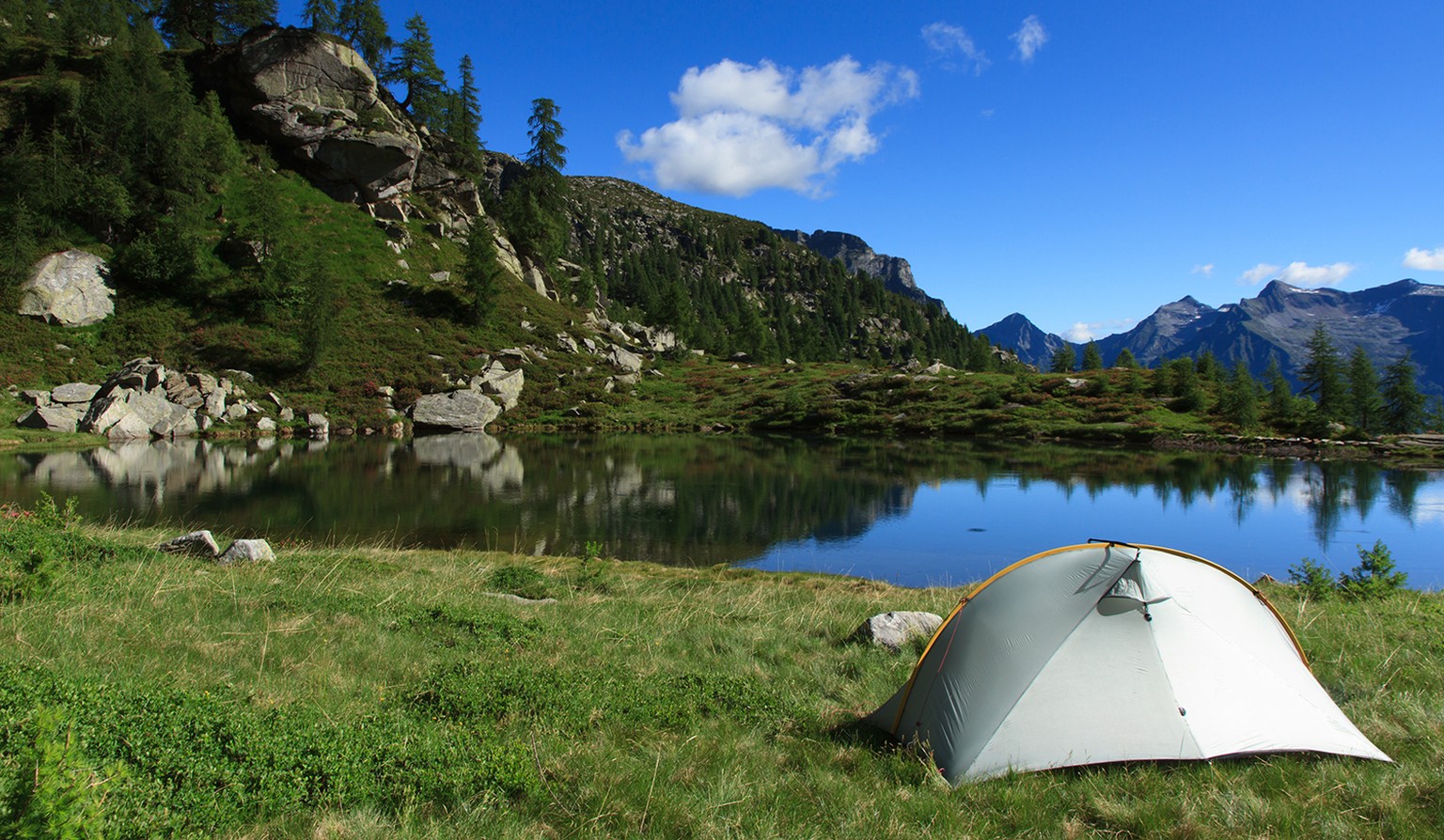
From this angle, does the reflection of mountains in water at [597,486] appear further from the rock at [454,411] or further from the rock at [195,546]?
the rock at [195,546]

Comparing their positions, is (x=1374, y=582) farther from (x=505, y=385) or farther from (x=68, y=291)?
(x=68, y=291)

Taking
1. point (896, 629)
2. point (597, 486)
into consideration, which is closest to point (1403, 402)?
point (597, 486)

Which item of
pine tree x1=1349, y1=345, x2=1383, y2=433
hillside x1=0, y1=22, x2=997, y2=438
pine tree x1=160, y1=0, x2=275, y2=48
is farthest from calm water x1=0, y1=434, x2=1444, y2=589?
pine tree x1=160, y1=0, x2=275, y2=48

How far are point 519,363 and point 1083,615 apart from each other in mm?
71920

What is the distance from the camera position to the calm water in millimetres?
23078

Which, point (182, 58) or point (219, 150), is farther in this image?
point (182, 58)

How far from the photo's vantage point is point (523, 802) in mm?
4895

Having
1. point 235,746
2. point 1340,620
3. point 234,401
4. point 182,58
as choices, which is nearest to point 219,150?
point 182,58

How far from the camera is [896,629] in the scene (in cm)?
964

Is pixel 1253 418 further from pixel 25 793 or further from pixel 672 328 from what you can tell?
pixel 25 793

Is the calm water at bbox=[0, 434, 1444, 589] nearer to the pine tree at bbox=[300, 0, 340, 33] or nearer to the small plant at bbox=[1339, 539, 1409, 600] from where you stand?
the small plant at bbox=[1339, 539, 1409, 600]

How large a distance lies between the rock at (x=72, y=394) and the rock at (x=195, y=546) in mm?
47145

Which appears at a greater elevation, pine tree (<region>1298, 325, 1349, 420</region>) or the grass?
pine tree (<region>1298, 325, 1349, 420</region>)

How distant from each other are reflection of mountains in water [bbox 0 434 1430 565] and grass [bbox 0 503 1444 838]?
13.3 meters
